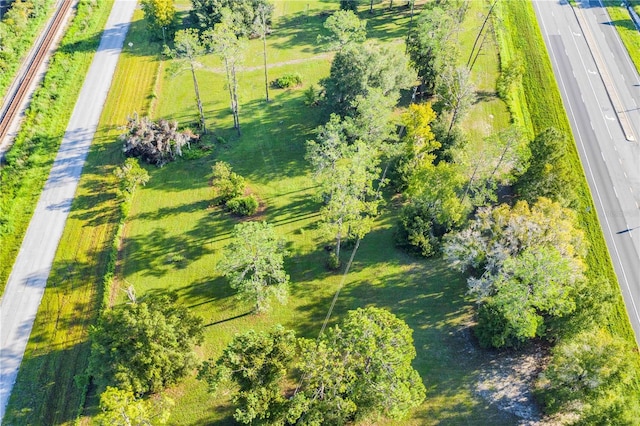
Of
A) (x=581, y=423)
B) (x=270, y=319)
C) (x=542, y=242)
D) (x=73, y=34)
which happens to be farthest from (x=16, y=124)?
(x=581, y=423)

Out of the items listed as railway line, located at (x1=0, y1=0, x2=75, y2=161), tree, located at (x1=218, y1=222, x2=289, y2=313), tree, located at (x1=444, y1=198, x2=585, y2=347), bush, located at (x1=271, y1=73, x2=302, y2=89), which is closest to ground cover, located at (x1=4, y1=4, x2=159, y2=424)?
railway line, located at (x1=0, y1=0, x2=75, y2=161)

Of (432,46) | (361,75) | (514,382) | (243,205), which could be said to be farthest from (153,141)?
(514,382)

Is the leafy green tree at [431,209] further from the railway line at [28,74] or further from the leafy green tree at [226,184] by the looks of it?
the railway line at [28,74]

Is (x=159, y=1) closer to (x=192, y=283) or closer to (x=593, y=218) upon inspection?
(x=192, y=283)

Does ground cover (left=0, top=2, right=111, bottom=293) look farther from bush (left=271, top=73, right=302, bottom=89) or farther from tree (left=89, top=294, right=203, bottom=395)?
bush (left=271, top=73, right=302, bottom=89)

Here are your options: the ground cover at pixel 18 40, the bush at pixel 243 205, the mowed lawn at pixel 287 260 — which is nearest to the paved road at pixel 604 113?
the mowed lawn at pixel 287 260

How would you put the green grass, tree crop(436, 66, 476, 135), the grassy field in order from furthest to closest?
the green grass → tree crop(436, 66, 476, 135) → the grassy field

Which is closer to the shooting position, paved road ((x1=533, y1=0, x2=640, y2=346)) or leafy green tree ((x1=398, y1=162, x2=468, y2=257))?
leafy green tree ((x1=398, y1=162, x2=468, y2=257))
